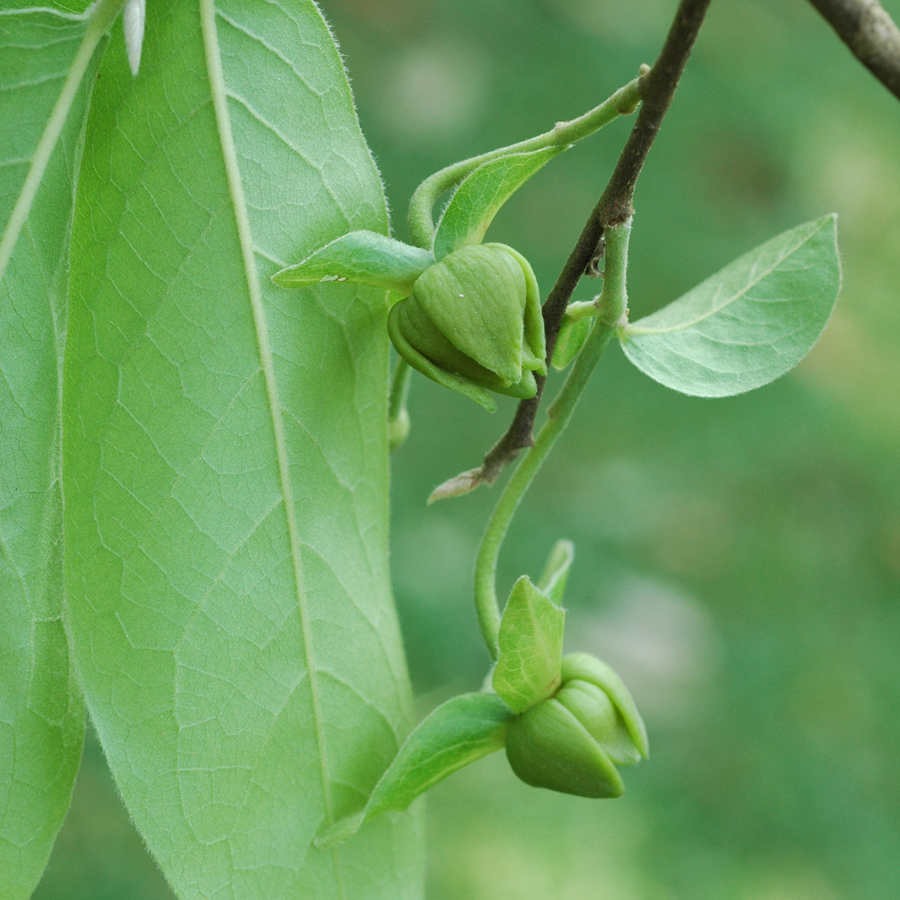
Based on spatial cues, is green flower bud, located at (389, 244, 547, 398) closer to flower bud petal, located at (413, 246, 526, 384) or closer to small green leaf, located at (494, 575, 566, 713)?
flower bud petal, located at (413, 246, 526, 384)

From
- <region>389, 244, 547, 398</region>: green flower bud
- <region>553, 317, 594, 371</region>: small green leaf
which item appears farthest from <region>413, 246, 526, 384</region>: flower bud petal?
<region>553, 317, 594, 371</region>: small green leaf

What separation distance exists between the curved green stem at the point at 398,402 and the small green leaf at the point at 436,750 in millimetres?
236

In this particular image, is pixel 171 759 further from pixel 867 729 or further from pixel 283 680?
pixel 867 729

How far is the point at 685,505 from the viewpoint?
362cm

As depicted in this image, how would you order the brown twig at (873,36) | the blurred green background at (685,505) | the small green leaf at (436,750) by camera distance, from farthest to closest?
the blurred green background at (685,505), the small green leaf at (436,750), the brown twig at (873,36)

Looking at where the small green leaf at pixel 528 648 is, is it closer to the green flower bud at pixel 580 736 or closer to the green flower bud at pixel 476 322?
the green flower bud at pixel 580 736

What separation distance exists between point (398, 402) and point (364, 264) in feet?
0.91

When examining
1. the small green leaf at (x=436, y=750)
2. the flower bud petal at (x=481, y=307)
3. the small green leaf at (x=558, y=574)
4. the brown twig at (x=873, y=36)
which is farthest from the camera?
the small green leaf at (x=558, y=574)

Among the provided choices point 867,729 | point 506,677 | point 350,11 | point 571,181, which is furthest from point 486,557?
point 350,11

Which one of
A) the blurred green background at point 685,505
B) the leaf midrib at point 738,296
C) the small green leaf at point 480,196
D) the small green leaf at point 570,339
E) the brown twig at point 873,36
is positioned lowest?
the blurred green background at point 685,505

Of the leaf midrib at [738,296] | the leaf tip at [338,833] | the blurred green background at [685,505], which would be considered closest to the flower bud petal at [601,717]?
the leaf tip at [338,833]

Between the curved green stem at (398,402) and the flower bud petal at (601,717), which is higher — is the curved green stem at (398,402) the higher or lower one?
the higher one

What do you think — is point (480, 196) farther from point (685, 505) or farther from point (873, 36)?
point (685, 505)

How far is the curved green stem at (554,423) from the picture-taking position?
2.46 feet
